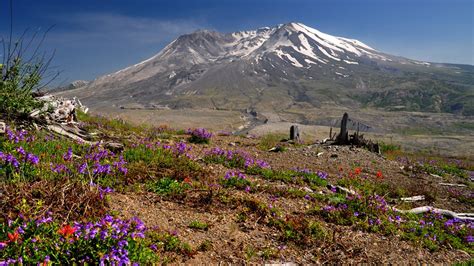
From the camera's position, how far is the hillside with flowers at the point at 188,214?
439cm

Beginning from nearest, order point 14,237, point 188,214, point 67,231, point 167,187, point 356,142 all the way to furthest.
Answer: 1. point 14,237
2. point 67,231
3. point 188,214
4. point 167,187
5. point 356,142

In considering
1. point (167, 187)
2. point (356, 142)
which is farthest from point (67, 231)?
point (356, 142)

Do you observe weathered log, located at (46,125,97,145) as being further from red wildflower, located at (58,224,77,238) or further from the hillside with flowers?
red wildflower, located at (58,224,77,238)

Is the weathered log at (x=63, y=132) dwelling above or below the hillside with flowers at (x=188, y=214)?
above

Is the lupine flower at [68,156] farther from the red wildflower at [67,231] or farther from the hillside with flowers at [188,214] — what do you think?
the red wildflower at [67,231]

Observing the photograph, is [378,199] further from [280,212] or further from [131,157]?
[131,157]

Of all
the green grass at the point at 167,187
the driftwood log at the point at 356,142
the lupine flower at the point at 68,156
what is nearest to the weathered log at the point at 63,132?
the lupine flower at the point at 68,156

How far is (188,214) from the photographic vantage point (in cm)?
673

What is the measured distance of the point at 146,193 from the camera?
7402 mm

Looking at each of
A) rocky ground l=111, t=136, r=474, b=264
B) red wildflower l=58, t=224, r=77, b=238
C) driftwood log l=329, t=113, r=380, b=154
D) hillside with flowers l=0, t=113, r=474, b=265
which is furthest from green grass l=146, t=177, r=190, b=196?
driftwood log l=329, t=113, r=380, b=154

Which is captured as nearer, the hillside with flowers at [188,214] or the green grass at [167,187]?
the hillside with flowers at [188,214]

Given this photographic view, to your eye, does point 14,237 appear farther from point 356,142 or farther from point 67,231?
point 356,142

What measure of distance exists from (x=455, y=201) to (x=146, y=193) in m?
10.2

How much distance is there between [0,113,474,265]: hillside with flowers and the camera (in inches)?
173
